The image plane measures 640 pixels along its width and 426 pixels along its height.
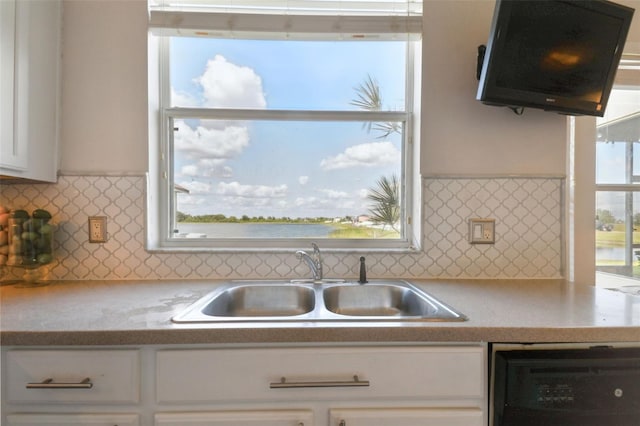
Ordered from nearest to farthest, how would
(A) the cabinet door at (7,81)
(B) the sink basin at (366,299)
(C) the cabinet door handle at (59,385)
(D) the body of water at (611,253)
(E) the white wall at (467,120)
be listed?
(C) the cabinet door handle at (59,385) < (A) the cabinet door at (7,81) < (B) the sink basin at (366,299) < (E) the white wall at (467,120) < (D) the body of water at (611,253)

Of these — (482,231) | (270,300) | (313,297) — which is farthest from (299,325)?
(482,231)

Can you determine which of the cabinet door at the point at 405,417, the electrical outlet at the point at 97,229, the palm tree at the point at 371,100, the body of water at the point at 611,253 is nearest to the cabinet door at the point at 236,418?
the cabinet door at the point at 405,417

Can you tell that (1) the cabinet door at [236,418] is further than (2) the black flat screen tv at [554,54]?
No

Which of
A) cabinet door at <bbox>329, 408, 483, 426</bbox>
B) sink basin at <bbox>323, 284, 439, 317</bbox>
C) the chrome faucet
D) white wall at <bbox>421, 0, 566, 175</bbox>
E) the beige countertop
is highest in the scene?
white wall at <bbox>421, 0, 566, 175</bbox>

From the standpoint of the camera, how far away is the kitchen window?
1.58 meters

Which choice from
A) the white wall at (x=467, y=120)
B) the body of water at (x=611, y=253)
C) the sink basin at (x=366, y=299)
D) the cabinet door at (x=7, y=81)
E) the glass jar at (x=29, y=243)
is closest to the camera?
the cabinet door at (x=7, y=81)

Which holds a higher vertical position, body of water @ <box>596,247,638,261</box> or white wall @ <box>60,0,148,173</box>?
white wall @ <box>60,0,148,173</box>

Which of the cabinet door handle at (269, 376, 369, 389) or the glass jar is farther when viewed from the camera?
the glass jar

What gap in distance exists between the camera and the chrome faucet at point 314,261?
1406 millimetres

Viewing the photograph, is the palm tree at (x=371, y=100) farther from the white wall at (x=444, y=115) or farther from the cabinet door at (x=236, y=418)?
the cabinet door at (x=236, y=418)

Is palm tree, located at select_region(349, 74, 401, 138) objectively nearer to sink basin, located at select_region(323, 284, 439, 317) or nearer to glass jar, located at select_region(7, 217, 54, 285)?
sink basin, located at select_region(323, 284, 439, 317)

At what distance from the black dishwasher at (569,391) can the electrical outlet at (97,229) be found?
1726 mm

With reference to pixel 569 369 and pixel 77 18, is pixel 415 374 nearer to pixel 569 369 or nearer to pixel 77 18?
pixel 569 369

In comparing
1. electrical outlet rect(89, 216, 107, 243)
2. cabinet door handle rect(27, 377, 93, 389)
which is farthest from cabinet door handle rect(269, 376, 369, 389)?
electrical outlet rect(89, 216, 107, 243)
